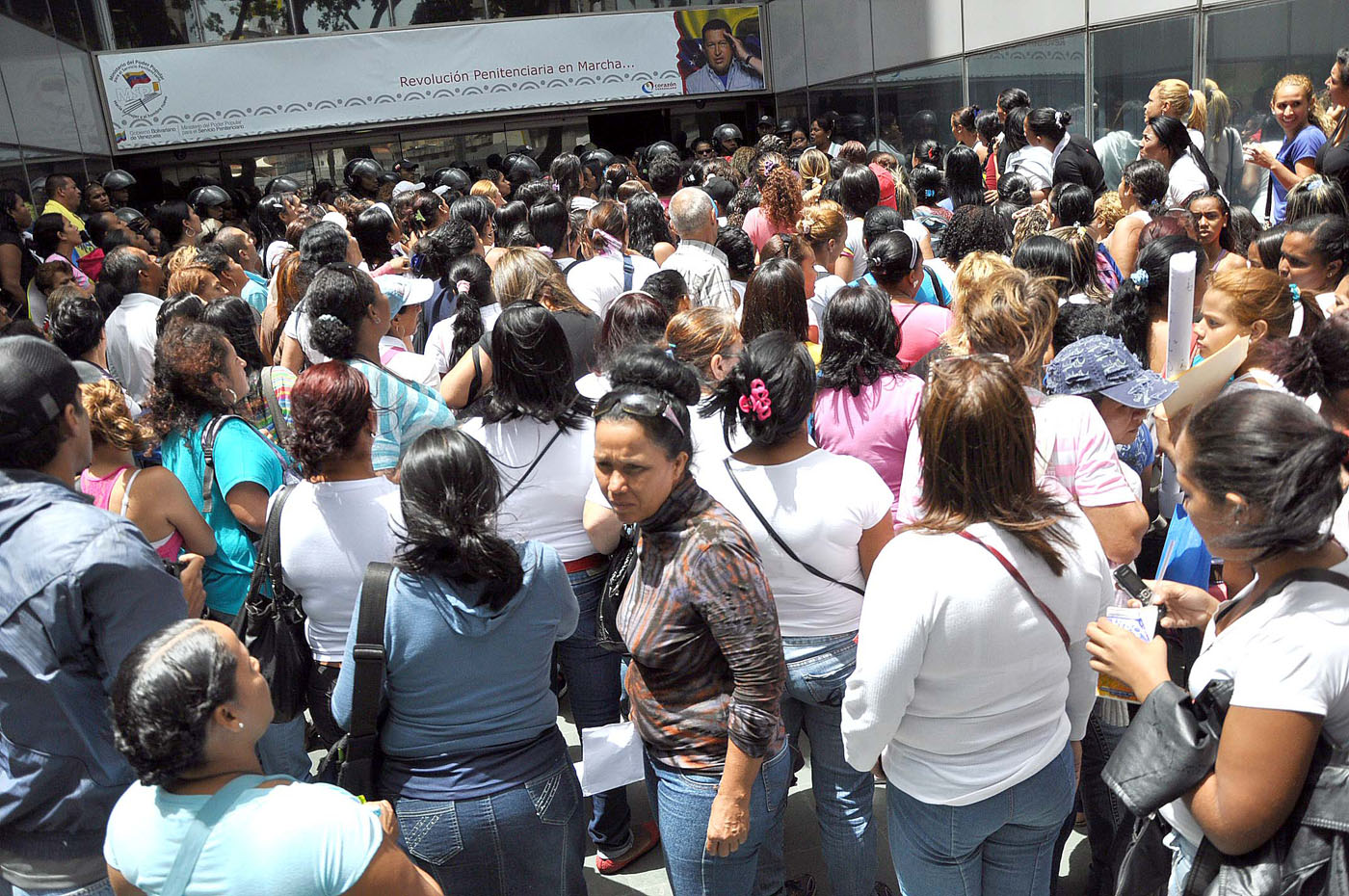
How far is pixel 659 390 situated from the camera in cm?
227

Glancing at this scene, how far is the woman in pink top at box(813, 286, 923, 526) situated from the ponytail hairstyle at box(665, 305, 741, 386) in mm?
331

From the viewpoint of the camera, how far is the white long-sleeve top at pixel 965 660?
186 centimetres

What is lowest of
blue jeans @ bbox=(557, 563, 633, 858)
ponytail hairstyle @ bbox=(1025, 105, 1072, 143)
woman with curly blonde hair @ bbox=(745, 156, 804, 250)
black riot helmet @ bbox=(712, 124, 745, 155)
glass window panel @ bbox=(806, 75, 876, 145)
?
blue jeans @ bbox=(557, 563, 633, 858)

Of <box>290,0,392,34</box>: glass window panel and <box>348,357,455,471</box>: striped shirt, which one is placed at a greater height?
<box>290,0,392,34</box>: glass window panel

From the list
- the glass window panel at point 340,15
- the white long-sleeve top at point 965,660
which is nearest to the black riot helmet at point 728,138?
the glass window panel at point 340,15

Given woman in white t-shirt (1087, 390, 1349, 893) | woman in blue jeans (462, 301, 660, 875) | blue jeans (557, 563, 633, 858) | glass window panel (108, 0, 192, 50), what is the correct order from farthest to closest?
glass window panel (108, 0, 192, 50) → blue jeans (557, 563, 633, 858) → woman in blue jeans (462, 301, 660, 875) → woman in white t-shirt (1087, 390, 1349, 893)

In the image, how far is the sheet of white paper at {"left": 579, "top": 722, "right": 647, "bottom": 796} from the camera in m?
2.35

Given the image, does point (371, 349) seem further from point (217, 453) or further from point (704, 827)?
point (704, 827)

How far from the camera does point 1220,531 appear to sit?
1587 mm

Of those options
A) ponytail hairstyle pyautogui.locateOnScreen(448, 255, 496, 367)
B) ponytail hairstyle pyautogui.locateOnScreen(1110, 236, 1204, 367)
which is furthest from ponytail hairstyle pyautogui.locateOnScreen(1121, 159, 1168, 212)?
ponytail hairstyle pyautogui.locateOnScreen(448, 255, 496, 367)

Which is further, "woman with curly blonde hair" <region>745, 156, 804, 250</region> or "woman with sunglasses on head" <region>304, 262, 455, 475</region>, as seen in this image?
"woman with curly blonde hair" <region>745, 156, 804, 250</region>

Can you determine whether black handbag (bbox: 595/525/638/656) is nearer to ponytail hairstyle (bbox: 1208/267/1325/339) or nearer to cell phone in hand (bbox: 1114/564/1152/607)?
cell phone in hand (bbox: 1114/564/1152/607)

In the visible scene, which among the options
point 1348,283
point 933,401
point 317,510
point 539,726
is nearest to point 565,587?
point 539,726

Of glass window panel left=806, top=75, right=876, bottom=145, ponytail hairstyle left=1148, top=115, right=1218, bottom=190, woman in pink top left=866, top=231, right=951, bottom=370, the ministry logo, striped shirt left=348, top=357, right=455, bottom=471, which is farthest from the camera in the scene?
the ministry logo
